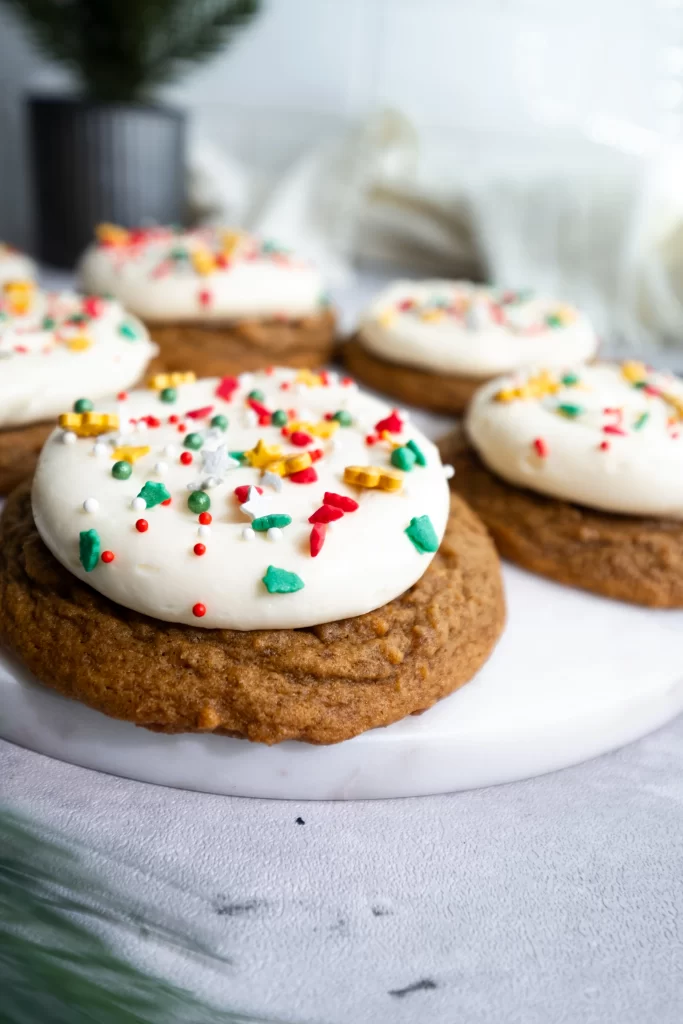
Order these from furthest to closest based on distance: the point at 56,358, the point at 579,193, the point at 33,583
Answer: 1. the point at 579,193
2. the point at 56,358
3. the point at 33,583

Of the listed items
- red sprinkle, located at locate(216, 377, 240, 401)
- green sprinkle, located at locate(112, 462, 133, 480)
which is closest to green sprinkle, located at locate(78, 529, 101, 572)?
green sprinkle, located at locate(112, 462, 133, 480)

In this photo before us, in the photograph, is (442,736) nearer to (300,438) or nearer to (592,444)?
(300,438)

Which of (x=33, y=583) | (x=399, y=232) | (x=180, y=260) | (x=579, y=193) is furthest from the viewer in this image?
(x=399, y=232)

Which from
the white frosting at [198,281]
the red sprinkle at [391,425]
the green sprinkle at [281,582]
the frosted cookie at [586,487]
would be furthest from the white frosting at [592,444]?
the white frosting at [198,281]

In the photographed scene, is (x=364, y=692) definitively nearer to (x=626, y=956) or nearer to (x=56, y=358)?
(x=626, y=956)

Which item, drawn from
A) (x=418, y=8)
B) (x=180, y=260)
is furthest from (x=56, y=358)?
(x=418, y=8)

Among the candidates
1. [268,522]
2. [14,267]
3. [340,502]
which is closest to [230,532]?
[268,522]

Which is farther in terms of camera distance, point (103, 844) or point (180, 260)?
point (180, 260)
